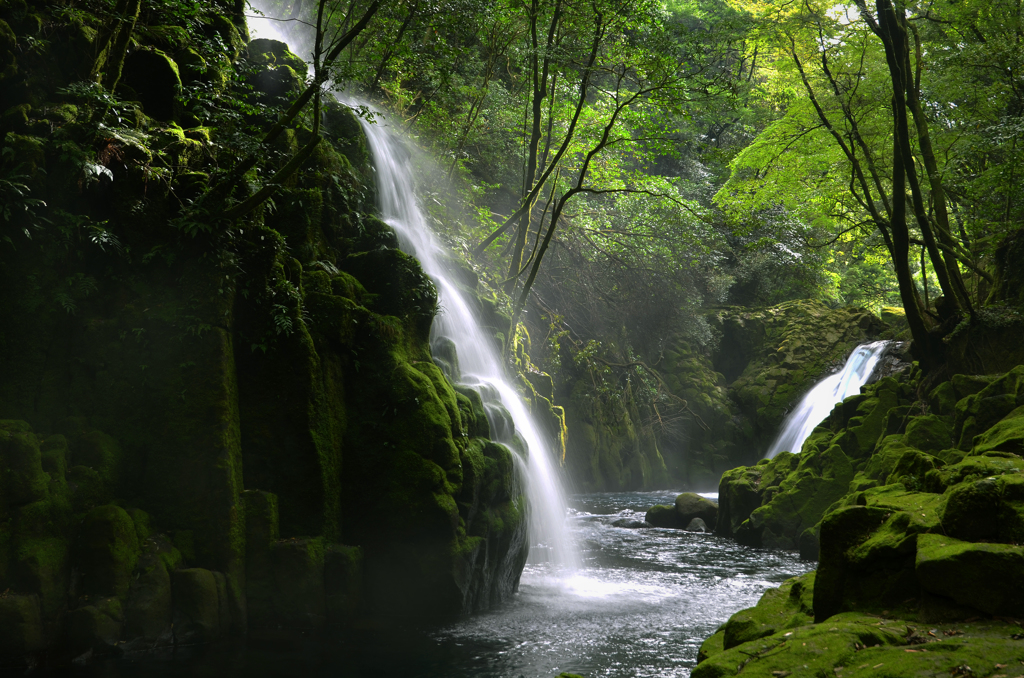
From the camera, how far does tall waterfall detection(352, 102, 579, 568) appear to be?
Result: 35.0 feet

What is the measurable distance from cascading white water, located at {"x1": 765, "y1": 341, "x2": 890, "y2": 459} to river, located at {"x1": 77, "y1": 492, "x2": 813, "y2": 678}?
700cm

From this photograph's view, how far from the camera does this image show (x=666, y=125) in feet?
43.9

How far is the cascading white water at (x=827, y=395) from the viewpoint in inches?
659

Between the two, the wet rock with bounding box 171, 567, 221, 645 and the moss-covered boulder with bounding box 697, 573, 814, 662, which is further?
the wet rock with bounding box 171, 567, 221, 645

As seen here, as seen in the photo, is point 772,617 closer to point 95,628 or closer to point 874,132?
point 95,628

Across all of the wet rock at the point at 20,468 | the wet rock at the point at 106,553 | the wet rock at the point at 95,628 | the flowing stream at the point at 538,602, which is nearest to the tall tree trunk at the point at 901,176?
the flowing stream at the point at 538,602

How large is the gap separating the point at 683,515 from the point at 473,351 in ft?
20.8

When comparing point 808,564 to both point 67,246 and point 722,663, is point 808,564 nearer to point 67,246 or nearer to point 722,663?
point 722,663

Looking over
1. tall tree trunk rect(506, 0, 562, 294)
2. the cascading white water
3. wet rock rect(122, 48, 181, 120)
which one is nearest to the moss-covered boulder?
wet rock rect(122, 48, 181, 120)

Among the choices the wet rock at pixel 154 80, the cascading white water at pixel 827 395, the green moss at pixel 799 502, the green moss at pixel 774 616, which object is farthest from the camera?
the cascading white water at pixel 827 395

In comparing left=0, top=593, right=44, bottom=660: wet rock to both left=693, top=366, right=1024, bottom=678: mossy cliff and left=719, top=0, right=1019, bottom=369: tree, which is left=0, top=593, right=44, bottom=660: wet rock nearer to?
left=693, top=366, right=1024, bottom=678: mossy cliff

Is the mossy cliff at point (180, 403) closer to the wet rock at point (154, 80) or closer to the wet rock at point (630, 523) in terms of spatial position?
the wet rock at point (154, 80)

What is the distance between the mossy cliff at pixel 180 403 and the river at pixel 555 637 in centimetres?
33

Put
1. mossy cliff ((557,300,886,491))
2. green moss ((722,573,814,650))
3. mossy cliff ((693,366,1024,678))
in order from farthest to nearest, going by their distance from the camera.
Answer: mossy cliff ((557,300,886,491)) < green moss ((722,573,814,650)) < mossy cliff ((693,366,1024,678))
